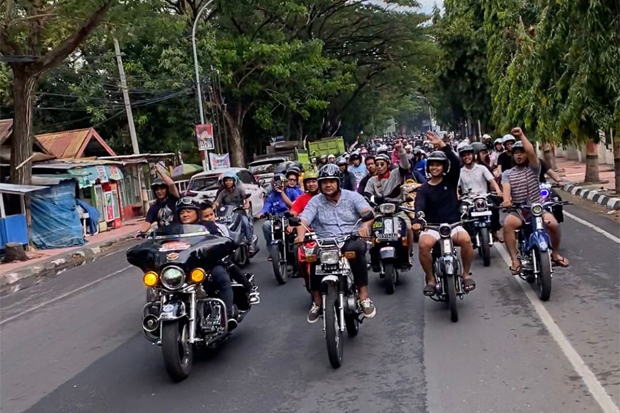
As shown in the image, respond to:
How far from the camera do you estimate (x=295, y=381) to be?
609 centimetres

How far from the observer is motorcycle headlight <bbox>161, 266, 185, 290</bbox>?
622 centimetres

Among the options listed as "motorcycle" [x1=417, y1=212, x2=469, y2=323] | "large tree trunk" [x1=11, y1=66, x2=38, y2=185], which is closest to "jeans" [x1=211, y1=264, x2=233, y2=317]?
"motorcycle" [x1=417, y1=212, x2=469, y2=323]

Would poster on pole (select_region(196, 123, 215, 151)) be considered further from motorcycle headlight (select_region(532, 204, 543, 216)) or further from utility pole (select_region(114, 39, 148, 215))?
motorcycle headlight (select_region(532, 204, 543, 216))

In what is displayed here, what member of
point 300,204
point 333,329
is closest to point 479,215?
point 300,204

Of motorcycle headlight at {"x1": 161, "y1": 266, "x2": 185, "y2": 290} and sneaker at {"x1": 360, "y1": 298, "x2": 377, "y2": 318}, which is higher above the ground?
motorcycle headlight at {"x1": 161, "y1": 266, "x2": 185, "y2": 290}

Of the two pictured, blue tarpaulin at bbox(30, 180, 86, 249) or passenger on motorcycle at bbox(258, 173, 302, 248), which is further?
blue tarpaulin at bbox(30, 180, 86, 249)

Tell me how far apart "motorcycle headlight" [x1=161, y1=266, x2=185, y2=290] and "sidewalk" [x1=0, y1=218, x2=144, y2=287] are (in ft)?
35.6

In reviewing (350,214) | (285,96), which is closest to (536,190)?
(350,214)

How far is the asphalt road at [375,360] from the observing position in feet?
18.0

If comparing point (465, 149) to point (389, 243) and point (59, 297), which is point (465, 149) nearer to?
point (389, 243)

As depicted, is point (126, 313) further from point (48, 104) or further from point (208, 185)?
point (48, 104)

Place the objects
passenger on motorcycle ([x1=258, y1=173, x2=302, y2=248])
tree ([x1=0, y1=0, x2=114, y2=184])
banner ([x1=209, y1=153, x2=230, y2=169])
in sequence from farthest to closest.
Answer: banner ([x1=209, y1=153, x2=230, y2=169]) → tree ([x1=0, y1=0, x2=114, y2=184]) → passenger on motorcycle ([x1=258, y1=173, x2=302, y2=248])

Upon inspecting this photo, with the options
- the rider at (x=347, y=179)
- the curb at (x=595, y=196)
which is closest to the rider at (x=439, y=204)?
the rider at (x=347, y=179)

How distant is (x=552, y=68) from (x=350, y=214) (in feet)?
30.9
